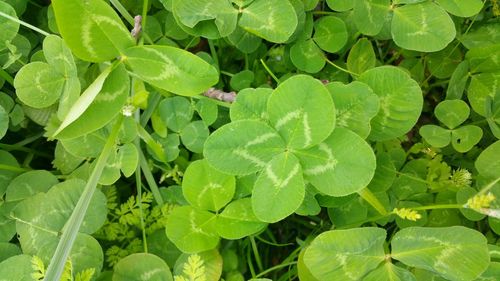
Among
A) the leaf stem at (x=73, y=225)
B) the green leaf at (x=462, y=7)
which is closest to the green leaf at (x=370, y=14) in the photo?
the green leaf at (x=462, y=7)

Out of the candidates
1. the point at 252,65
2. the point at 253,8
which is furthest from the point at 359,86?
the point at 252,65

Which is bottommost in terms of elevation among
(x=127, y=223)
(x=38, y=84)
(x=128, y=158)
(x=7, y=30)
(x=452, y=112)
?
(x=127, y=223)

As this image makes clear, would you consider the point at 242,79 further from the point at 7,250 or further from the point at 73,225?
the point at 7,250

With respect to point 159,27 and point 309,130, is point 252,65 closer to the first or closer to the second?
point 159,27

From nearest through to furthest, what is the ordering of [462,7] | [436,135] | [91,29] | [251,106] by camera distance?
[91,29], [251,106], [462,7], [436,135]

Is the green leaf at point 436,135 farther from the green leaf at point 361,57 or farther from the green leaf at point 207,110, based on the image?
the green leaf at point 207,110

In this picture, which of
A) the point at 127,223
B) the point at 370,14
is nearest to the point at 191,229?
the point at 127,223

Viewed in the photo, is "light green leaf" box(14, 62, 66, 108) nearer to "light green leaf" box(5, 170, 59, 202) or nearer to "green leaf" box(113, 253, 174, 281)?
"light green leaf" box(5, 170, 59, 202)
